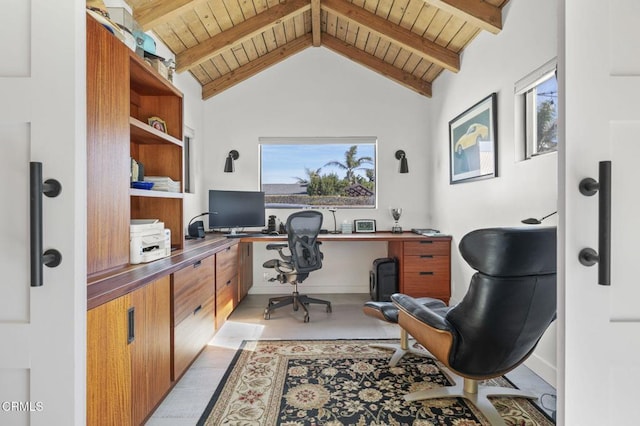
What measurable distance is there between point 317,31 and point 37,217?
3865 mm

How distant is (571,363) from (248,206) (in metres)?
3.44

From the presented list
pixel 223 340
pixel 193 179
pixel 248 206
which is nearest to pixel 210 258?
pixel 223 340

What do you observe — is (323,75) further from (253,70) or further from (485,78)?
(485,78)

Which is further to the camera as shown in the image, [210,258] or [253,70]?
[253,70]

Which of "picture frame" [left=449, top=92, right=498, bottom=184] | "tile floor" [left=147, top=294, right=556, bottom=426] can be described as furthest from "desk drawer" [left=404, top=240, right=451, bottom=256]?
"tile floor" [left=147, top=294, right=556, bottom=426]

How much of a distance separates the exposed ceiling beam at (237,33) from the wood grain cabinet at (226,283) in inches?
78.4

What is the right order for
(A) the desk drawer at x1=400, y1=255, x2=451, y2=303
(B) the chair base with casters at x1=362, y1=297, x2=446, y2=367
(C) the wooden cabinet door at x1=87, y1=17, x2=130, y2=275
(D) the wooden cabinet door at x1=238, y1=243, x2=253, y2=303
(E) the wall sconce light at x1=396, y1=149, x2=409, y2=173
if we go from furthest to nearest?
(E) the wall sconce light at x1=396, y1=149, x2=409, y2=173
(D) the wooden cabinet door at x1=238, y1=243, x2=253, y2=303
(A) the desk drawer at x1=400, y1=255, x2=451, y2=303
(B) the chair base with casters at x1=362, y1=297, x2=446, y2=367
(C) the wooden cabinet door at x1=87, y1=17, x2=130, y2=275

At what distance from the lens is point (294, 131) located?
4.30 m

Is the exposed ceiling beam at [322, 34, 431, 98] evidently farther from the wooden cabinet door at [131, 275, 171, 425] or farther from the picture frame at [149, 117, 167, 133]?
the wooden cabinet door at [131, 275, 171, 425]

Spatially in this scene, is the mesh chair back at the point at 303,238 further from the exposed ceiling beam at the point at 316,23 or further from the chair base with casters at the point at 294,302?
the exposed ceiling beam at the point at 316,23

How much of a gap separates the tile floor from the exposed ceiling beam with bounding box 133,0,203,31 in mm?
2624

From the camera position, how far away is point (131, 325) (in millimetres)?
1435

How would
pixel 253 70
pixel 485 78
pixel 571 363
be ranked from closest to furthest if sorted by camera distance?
pixel 571 363
pixel 485 78
pixel 253 70

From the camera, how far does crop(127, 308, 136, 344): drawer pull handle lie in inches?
55.6
